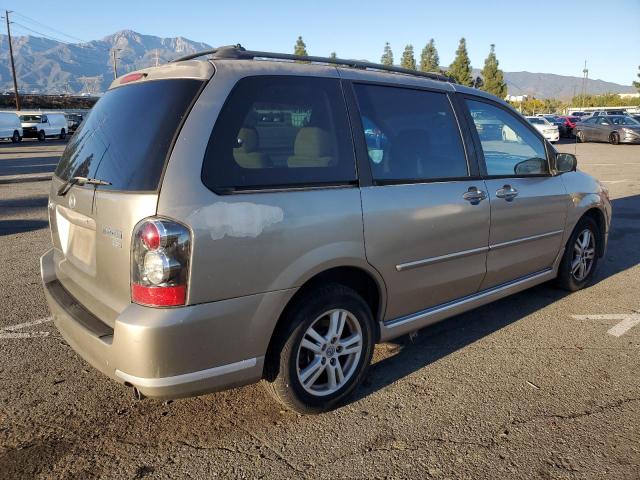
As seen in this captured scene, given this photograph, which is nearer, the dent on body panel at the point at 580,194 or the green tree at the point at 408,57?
the dent on body panel at the point at 580,194

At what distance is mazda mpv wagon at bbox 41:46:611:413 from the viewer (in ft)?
7.74

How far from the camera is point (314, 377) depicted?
2.91 metres

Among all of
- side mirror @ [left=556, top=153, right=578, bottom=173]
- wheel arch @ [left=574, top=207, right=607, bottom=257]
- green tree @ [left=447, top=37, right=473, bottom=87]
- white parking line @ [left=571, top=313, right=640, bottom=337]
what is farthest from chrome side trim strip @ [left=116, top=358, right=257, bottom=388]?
green tree @ [left=447, top=37, right=473, bottom=87]

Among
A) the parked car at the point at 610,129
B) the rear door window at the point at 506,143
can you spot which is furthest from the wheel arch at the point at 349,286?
the parked car at the point at 610,129

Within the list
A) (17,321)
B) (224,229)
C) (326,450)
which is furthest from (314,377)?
(17,321)

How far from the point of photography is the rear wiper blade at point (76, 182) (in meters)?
2.64

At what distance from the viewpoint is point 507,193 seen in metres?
3.86

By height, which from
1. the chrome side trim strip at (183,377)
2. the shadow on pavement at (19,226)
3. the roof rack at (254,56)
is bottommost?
the shadow on pavement at (19,226)

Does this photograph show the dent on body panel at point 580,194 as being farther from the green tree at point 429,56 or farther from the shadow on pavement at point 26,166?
the green tree at point 429,56

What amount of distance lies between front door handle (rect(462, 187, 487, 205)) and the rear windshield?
6.32 feet

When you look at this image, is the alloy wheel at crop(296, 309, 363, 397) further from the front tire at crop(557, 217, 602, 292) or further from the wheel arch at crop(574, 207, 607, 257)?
the wheel arch at crop(574, 207, 607, 257)

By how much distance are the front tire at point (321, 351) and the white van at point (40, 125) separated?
3912 cm

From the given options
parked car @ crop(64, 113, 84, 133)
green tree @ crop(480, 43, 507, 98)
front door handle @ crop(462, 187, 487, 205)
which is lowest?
front door handle @ crop(462, 187, 487, 205)

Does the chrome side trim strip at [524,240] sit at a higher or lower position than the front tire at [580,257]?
higher
